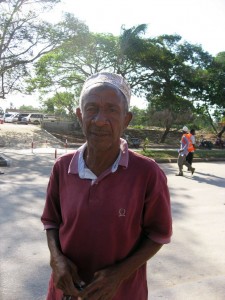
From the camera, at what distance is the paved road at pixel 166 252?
11.3 feet

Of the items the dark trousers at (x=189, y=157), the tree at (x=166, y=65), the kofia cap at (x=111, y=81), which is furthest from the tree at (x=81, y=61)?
the kofia cap at (x=111, y=81)

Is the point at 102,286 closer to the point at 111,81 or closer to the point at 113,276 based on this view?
the point at 113,276

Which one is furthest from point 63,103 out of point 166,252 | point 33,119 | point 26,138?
point 166,252

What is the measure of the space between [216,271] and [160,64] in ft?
74.4

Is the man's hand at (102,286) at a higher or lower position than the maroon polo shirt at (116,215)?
lower

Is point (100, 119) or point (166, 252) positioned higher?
point (100, 119)

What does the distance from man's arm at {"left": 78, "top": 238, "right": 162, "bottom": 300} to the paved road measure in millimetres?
1926

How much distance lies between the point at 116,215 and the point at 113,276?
10.3 inches

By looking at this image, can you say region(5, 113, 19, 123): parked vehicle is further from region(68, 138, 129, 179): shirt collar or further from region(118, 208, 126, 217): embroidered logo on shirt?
region(118, 208, 126, 217): embroidered logo on shirt

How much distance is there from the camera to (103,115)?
163 centimetres

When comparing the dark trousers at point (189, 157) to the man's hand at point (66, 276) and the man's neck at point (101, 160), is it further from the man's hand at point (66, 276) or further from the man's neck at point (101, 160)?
the man's hand at point (66, 276)

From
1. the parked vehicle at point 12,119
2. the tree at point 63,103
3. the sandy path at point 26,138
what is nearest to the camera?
the sandy path at point 26,138

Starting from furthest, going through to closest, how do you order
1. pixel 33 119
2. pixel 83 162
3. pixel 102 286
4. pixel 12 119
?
pixel 12 119, pixel 33 119, pixel 83 162, pixel 102 286

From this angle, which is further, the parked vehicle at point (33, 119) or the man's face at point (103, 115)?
the parked vehicle at point (33, 119)
